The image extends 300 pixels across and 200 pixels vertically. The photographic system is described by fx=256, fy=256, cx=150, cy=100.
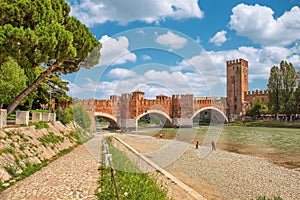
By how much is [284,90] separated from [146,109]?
21.7 metres

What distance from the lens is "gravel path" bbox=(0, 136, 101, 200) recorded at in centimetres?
502

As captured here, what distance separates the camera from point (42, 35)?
27.2 feet

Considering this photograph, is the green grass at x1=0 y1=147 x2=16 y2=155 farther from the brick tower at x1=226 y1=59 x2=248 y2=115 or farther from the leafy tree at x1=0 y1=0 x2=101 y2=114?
the brick tower at x1=226 y1=59 x2=248 y2=115

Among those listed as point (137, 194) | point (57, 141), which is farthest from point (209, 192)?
point (57, 141)

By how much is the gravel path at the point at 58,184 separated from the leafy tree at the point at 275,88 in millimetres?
38820

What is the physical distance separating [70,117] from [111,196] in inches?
545

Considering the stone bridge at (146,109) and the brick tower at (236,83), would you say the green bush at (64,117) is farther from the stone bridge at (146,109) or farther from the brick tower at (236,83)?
the brick tower at (236,83)

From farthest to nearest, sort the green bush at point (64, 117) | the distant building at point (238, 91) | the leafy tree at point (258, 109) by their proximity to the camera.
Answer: the distant building at point (238, 91)
the leafy tree at point (258, 109)
the green bush at point (64, 117)

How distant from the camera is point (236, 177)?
10.4 m

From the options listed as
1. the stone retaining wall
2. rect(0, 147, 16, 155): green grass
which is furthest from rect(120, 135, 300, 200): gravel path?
the stone retaining wall

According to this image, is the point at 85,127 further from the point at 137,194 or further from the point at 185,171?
the point at 137,194

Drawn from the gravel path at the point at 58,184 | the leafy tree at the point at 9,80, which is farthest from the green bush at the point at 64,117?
the gravel path at the point at 58,184

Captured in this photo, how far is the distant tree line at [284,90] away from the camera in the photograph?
130 ft

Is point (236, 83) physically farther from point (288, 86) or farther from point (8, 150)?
point (8, 150)
